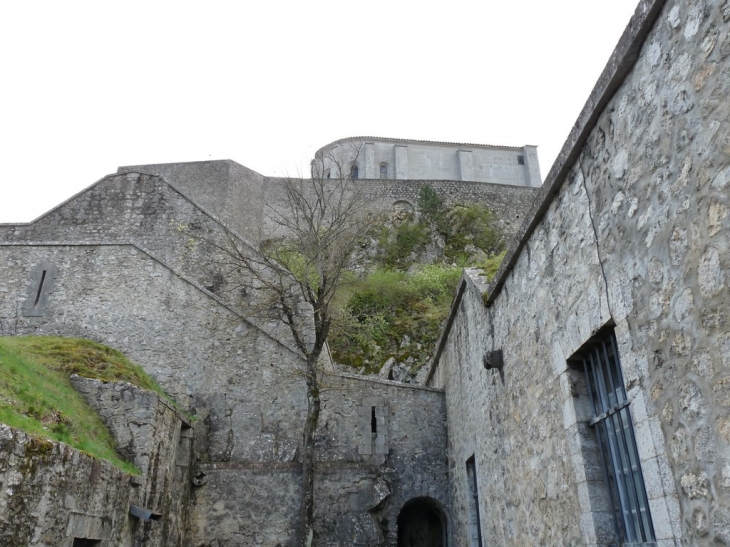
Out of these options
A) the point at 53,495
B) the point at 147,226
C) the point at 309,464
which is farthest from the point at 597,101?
the point at 147,226

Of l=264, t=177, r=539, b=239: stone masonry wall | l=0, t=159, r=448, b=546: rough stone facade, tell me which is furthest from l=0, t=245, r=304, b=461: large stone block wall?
l=264, t=177, r=539, b=239: stone masonry wall

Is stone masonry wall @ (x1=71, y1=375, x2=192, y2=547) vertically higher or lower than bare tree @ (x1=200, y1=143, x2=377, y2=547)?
lower

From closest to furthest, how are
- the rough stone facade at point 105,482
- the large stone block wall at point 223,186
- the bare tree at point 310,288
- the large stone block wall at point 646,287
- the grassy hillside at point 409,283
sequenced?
the large stone block wall at point 646,287, the rough stone facade at point 105,482, the bare tree at point 310,288, the grassy hillside at point 409,283, the large stone block wall at point 223,186

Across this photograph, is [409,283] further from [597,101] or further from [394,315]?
[597,101]

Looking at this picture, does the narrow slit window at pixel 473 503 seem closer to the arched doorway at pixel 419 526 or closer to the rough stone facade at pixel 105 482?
the arched doorway at pixel 419 526

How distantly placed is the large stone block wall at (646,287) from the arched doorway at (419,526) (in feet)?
19.6

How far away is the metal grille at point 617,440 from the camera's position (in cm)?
365

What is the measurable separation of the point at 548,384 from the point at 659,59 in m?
2.78

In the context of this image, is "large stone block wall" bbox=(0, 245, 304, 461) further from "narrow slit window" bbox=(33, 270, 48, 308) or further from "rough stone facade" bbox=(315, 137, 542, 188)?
"rough stone facade" bbox=(315, 137, 542, 188)

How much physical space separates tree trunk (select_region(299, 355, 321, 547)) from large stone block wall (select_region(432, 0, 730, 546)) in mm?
4109

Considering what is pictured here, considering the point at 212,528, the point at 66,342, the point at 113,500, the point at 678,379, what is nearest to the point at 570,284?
the point at 678,379

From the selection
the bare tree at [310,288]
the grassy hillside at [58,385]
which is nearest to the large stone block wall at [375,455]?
the bare tree at [310,288]

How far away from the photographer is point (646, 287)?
129 inches

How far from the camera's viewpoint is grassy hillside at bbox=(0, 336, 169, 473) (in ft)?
20.1
